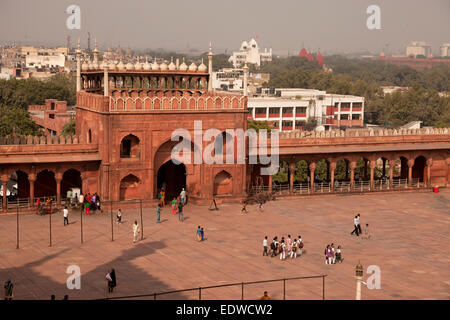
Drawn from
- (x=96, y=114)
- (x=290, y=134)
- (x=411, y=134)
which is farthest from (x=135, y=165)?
(x=411, y=134)

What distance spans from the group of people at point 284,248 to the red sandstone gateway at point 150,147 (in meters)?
10.1

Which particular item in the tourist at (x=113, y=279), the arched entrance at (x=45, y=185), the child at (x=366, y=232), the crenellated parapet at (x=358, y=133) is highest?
the crenellated parapet at (x=358, y=133)

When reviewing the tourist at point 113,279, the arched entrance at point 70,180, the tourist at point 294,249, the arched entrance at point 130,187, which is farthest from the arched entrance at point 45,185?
the tourist at point 113,279

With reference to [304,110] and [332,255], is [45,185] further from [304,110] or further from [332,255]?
[304,110]

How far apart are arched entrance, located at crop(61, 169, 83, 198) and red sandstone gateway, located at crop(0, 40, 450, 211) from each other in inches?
2.1

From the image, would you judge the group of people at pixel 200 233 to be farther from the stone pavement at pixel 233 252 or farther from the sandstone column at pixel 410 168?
the sandstone column at pixel 410 168

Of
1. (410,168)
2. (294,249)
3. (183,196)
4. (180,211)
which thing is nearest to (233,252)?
(294,249)

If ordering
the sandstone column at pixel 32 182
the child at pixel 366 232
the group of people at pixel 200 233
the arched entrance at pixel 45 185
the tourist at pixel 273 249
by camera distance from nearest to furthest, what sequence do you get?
1. the tourist at pixel 273 249
2. the group of people at pixel 200 233
3. the child at pixel 366 232
4. the sandstone column at pixel 32 182
5. the arched entrance at pixel 45 185

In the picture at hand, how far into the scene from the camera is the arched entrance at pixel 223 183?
43156mm
